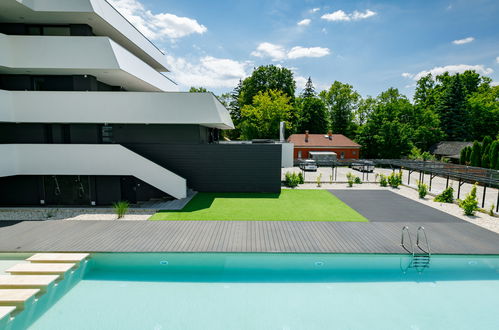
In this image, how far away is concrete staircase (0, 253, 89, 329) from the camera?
241 inches

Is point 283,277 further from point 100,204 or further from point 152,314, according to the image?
point 100,204

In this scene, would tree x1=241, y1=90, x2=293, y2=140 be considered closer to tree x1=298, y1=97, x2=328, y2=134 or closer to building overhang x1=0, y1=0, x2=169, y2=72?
tree x1=298, y1=97, x2=328, y2=134

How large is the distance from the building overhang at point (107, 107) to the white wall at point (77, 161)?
1.47 meters

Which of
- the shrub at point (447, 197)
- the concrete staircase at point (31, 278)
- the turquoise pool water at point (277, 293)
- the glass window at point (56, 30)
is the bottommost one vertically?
the turquoise pool water at point (277, 293)

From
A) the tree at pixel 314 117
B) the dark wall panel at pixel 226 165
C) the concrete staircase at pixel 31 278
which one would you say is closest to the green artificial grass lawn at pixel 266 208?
the dark wall panel at pixel 226 165

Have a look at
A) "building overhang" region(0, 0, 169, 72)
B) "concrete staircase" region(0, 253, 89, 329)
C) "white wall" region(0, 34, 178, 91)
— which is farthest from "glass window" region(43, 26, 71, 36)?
"concrete staircase" region(0, 253, 89, 329)

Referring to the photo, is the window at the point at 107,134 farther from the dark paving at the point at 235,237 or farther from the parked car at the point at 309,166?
the parked car at the point at 309,166

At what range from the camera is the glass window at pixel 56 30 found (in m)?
14.0

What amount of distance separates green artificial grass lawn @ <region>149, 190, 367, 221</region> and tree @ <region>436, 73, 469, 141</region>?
39.2 meters

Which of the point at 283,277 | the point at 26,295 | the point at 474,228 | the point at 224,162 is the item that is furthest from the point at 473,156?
the point at 26,295

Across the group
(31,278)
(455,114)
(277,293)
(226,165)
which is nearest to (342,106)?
(455,114)

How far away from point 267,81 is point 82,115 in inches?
1666

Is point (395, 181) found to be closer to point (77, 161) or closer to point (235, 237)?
point (235, 237)

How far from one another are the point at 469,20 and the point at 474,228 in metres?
21.9
